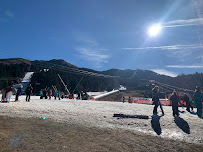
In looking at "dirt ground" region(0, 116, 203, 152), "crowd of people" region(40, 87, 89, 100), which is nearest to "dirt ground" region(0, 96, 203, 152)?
"dirt ground" region(0, 116, 203, 152)

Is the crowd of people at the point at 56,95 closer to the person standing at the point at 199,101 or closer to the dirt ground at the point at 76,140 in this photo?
the dirt ground at the point at 76,140

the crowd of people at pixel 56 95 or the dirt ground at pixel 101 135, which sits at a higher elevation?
the crowd of people at pixel 56 95

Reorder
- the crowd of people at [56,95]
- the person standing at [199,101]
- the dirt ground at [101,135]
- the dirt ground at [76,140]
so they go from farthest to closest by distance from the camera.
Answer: the crowd of people at [56,95], the person standing at [199,101], the dirt ground at [101,135], the dirt ground at [76,140]

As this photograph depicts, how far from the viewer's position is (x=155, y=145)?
612 cm

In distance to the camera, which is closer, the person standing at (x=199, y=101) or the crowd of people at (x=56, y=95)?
the person standing at (x=199, y=101)

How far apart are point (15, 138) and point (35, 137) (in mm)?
754

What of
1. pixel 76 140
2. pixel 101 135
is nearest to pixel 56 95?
pixel 101 135

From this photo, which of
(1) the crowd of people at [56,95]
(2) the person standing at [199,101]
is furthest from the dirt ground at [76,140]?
(1) the crowd of people at [56,95]

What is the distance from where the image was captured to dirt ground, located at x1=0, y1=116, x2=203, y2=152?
18.0 feet

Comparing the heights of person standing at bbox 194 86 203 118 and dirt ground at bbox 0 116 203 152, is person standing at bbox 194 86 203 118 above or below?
above

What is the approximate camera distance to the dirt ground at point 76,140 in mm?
5500

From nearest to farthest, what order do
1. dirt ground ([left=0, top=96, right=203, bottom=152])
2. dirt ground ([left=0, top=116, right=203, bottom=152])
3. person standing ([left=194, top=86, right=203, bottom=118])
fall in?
dirt ground ([left=0, top=116, right=203, bottom=152]), dirt ground ([left=0, top=96, right=203, bottom=152]), person standing ([left=194, top=86, right=203, bottom=118])

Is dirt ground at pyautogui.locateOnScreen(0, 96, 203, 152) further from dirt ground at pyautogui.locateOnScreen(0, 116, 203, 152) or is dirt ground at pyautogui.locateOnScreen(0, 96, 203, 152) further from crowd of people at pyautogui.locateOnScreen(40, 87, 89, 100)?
crowd of people at pyautogui.locateOnScreen(40, 87, 89, 100)

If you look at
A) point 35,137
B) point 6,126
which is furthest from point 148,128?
point 6,126
